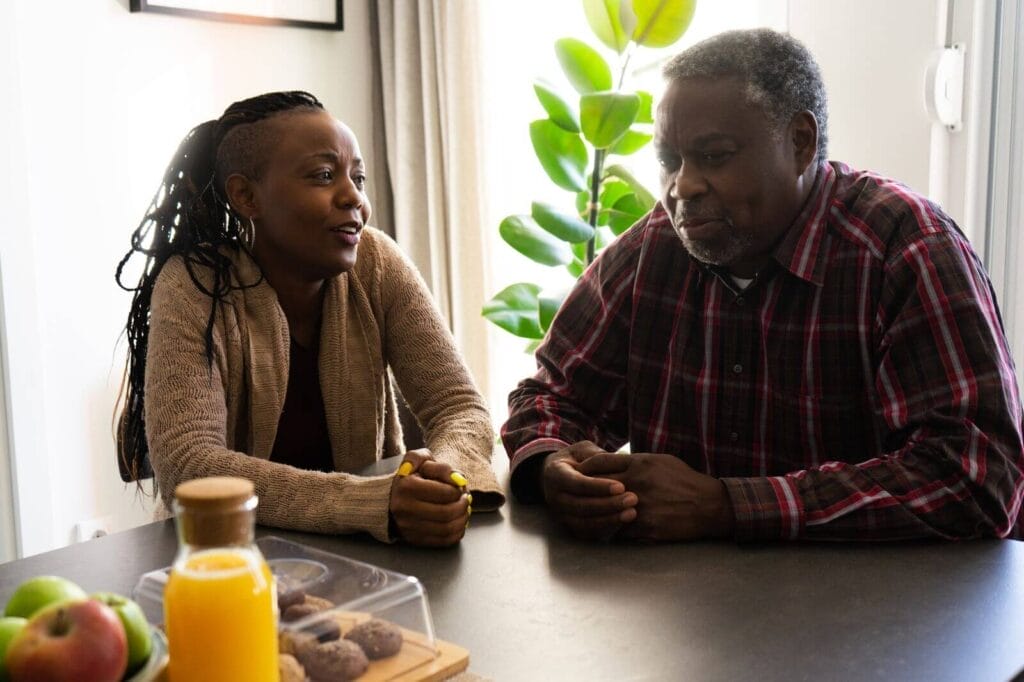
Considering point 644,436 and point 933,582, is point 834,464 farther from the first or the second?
point 644,436

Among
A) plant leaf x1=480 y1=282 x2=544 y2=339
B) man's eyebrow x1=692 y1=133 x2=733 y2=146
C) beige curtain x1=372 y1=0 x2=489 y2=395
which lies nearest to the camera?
man's eyebrow x1=692 y1=133 x2=733 y2=146

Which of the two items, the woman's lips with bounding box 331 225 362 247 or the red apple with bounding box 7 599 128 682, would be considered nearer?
the red apple with bounding box 7 599 128 682

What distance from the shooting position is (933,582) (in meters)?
1.11

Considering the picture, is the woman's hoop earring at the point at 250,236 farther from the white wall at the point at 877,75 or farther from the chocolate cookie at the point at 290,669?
the white wall at the point at 877,75

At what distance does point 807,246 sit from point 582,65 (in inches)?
47.8

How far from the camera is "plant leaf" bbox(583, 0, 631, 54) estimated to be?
2500 mm

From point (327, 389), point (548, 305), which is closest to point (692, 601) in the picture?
point (327, 389)

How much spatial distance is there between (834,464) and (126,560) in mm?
880

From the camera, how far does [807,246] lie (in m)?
1.49

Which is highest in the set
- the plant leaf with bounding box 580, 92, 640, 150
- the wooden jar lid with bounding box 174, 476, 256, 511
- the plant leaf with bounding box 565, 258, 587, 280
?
the plant leaf with bounding box 580, 92, 640, 150

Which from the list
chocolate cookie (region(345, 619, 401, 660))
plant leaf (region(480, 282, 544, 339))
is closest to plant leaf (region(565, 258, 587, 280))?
plant leaf (region(480, 282, 544, 339))

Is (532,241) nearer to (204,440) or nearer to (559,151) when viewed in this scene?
(559,151)

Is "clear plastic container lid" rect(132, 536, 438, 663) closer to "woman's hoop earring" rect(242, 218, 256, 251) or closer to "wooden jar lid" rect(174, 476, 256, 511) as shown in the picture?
"wooden jar lid" rect(174, 476, 256, 511)

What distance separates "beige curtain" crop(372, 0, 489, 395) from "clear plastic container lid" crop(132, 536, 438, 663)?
7.13ft
